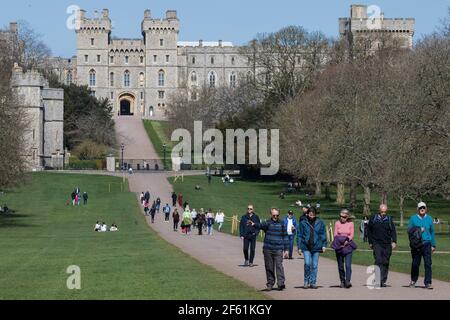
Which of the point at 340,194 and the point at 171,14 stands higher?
the point at 171,14

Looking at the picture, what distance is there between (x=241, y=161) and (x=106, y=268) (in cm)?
7096

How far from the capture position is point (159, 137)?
14262cm

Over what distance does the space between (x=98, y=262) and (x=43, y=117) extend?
81958 millimetres

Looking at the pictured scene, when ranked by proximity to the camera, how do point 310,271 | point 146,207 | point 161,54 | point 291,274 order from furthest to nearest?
1. point 161,54
2. point 146,207
3. point 291,274
4. point 310,271

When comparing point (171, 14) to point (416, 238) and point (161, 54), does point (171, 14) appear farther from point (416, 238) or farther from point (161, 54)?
point (416, 238)

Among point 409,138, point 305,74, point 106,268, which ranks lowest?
point 106,268

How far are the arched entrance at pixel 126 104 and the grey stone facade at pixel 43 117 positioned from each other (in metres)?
69.2

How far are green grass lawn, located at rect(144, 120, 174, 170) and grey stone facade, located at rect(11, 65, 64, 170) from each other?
1076cm

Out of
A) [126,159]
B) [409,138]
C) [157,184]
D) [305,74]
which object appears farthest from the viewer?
[126,159]

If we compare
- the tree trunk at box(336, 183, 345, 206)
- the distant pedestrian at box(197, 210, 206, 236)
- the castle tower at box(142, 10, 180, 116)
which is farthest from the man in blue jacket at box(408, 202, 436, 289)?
the castle tower at box(142, 10, 180, 116)

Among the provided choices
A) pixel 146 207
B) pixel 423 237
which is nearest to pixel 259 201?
pixel 146 207
